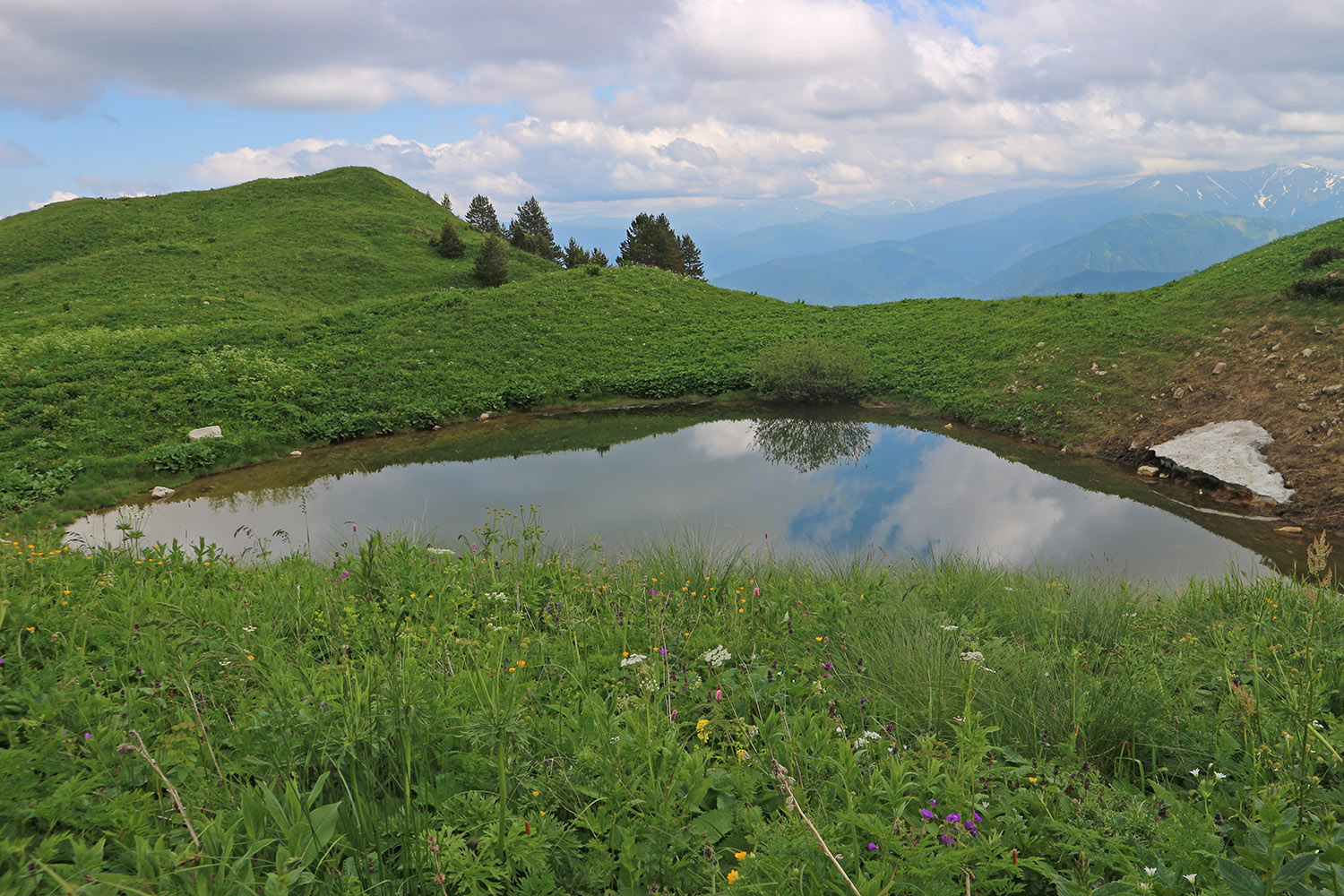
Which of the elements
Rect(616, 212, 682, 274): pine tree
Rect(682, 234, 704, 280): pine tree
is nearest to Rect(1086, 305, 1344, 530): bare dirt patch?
Rect(616, 212, 682, 274): pine tree

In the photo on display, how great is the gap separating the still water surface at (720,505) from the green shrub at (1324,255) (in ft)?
33.9

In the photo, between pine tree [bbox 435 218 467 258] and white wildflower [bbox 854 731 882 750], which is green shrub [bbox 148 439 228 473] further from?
pine tree [bbox 435 218 467 258]

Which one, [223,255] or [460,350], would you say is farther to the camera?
[223,255]

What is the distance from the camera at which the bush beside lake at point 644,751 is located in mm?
2143

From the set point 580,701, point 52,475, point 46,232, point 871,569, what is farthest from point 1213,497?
point 46,232

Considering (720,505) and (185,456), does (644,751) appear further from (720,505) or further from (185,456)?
(185,456)

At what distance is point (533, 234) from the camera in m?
57.9

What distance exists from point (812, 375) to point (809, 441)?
15.8 ft

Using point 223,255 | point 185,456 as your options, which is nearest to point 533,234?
point 223,255

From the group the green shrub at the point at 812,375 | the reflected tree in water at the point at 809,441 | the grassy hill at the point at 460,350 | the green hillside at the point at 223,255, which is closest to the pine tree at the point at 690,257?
the green hillside at the point at 223,255

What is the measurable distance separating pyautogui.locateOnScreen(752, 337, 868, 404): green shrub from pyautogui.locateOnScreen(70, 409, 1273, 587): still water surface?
3122 millimetres

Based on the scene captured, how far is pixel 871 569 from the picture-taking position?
7.53 metres

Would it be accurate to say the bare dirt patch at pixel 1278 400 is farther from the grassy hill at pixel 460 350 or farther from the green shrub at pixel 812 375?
the green shrub at pixel 812 375

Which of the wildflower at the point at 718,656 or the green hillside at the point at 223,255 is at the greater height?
the green hillside at the point at 223,255
